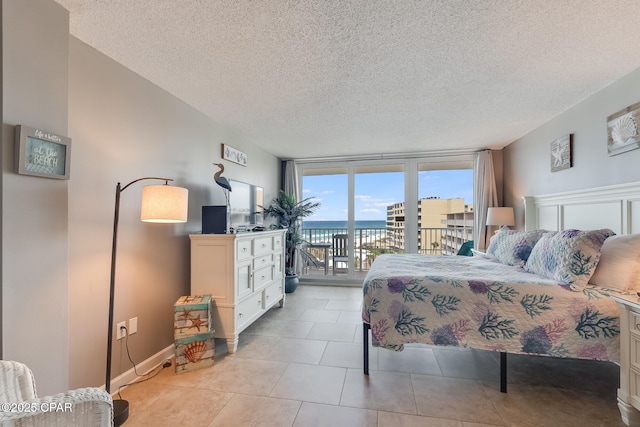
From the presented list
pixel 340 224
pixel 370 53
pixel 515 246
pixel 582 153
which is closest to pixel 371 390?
pixel 515 246

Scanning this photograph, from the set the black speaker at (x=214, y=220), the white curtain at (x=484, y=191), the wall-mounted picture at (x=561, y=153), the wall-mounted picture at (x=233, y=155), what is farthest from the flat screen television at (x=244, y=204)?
the wall-mounted picture at (x=561, y=153)

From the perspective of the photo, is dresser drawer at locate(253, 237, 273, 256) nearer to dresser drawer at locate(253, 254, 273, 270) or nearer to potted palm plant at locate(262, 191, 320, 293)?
dresser drawer at locate(253, 254, 273, 270)

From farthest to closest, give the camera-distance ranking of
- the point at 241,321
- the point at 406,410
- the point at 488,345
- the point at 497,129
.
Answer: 1. the point at 497,129
2. the point at 241,321
3. the point at 488,345
4. the point at 406,410

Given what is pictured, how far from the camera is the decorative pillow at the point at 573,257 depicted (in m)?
1.83

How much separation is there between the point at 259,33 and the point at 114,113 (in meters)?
1.17

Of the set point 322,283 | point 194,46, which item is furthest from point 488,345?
point 322,283

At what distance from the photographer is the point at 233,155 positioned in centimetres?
353

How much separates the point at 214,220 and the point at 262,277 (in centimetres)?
92

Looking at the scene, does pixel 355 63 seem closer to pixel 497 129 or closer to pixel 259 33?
pixel 259 33

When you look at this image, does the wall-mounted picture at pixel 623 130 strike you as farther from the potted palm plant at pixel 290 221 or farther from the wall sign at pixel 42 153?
the wall sign at pixel 42 153

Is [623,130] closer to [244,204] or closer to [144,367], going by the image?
[244,204]

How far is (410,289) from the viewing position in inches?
80.3

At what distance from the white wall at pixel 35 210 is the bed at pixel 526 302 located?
188 cm

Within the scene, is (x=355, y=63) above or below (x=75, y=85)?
above
